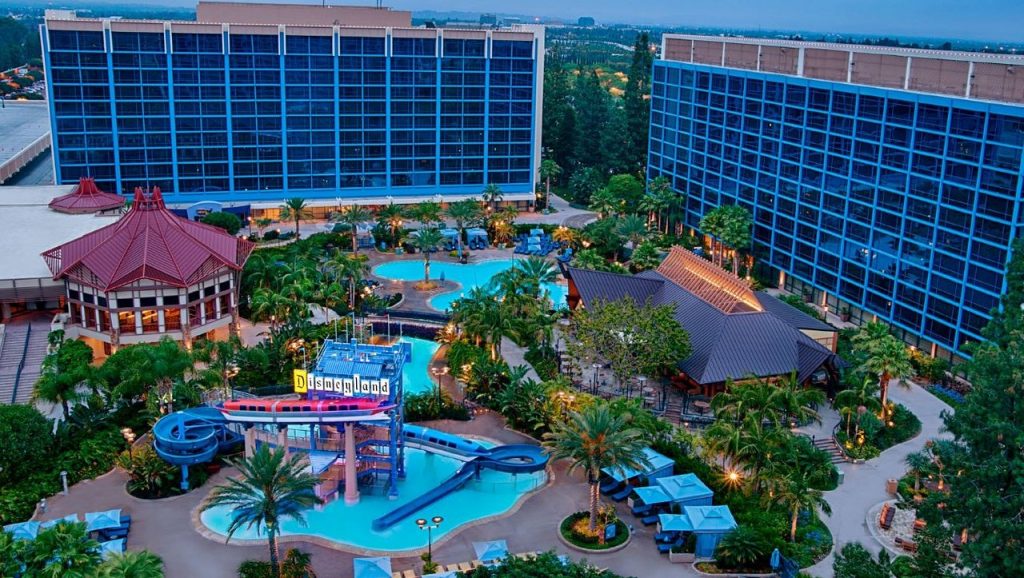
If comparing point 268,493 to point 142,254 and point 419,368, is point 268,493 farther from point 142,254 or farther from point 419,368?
point 142,254

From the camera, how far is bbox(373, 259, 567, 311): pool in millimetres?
99688

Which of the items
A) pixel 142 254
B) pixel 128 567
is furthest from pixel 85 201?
pixel 128 567

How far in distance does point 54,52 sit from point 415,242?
46.7 meters

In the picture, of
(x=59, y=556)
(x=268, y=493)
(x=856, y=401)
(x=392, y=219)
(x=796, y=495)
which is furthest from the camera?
(x=392, y=219)

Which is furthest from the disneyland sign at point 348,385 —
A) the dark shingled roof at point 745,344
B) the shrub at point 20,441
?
the dark shingled roof at point 745,344

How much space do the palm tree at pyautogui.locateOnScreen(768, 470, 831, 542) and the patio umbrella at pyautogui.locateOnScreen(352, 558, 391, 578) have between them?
69.3ft

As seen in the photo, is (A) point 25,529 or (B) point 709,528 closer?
(A) point 25,529

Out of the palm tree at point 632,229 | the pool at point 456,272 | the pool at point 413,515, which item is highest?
the palm tree at point 632,229

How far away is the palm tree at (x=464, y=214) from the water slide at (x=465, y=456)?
48656mm

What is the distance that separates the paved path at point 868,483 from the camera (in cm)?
5325

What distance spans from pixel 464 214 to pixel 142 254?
147ft

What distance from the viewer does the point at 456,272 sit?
106688 millimetres

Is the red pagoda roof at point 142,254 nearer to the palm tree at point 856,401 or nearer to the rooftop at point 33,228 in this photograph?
the rooftop at point 33,228

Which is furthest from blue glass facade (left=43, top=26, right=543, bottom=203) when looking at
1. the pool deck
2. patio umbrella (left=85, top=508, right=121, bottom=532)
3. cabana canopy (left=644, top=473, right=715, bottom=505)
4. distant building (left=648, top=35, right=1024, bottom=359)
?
cabana canopy (left=644, top=473, right=715, bottom=505)
